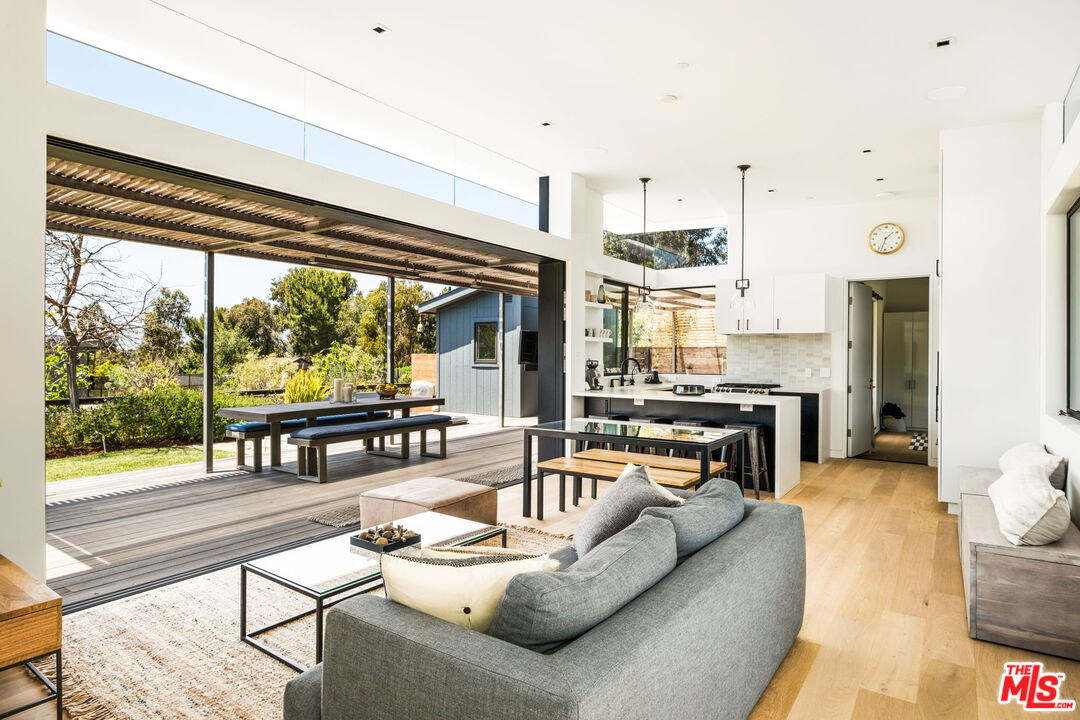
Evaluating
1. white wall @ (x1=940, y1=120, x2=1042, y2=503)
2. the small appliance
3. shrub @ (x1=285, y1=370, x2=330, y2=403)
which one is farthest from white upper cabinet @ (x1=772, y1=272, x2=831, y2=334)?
shrub @ (x1=285, y1=370, x2=330, y2=403)

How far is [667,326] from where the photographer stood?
28.0ft

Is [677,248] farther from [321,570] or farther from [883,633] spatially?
[321,570]

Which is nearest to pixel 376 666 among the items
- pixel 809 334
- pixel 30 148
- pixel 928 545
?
pixel 30 148

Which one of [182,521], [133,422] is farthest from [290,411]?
[133,422]

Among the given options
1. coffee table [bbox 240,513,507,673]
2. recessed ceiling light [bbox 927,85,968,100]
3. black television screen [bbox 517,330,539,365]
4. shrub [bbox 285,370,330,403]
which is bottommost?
coffee table [bbox 240,513,507,673]

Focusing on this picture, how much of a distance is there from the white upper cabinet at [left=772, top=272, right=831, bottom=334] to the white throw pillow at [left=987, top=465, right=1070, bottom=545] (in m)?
4.35

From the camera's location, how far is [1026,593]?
259cm

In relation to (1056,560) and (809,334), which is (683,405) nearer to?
(809,334)

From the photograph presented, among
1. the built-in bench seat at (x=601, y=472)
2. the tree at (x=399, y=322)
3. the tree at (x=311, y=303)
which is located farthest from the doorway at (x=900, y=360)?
the tree at (x=311, y=303)

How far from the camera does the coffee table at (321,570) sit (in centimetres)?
229

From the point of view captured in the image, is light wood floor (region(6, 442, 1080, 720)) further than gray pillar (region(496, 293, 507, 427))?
No

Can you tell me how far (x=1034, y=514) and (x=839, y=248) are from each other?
17.5ft

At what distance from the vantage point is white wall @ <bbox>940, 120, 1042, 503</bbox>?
15.1 ft

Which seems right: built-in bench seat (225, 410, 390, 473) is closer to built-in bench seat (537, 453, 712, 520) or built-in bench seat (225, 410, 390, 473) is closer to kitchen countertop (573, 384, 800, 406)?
kitchen countertop (573, 384, 800, 406)
